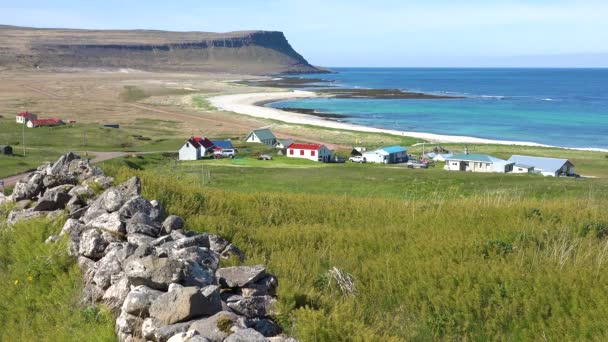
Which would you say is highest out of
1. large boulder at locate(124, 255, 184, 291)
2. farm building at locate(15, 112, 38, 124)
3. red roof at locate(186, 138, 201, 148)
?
large boulder at locate(124, 255, 184, 291)

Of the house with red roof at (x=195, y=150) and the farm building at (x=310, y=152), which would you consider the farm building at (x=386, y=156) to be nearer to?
the farm building at (x=310, y=152)

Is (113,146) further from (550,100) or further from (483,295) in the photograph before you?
(550,100)

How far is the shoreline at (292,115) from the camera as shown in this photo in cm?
8762

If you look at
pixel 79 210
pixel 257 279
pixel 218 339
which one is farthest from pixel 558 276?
pixel 79 210

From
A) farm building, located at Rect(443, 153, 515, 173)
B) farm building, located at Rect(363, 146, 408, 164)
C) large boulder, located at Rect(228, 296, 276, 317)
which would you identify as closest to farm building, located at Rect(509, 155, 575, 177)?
farm building, located at Rect(443, 153, 515, 173)

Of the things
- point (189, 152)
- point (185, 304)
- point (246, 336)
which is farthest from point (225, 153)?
point (246, 336)

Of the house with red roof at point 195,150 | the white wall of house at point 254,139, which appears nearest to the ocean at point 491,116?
the white wall of house at point 254,139

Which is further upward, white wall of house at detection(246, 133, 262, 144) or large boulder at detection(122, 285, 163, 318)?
large boulder at detection(122, 285, 163, 318)

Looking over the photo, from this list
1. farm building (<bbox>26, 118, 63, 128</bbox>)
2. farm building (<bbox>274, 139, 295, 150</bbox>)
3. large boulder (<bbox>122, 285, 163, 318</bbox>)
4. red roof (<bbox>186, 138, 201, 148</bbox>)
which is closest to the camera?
large boulder (<bbox>122, 285, 163, 318</bbox>)

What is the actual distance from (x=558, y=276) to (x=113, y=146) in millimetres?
66540

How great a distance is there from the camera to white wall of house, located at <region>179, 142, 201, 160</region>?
6688cm

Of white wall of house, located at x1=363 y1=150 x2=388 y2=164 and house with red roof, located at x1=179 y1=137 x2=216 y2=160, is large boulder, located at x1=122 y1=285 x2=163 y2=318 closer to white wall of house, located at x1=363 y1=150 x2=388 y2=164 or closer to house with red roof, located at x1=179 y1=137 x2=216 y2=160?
house with red roof, located at x1=179 y1=137 x2=216 y2=160

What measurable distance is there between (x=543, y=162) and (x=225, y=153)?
36.4 meters

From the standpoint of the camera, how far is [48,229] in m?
11.1
